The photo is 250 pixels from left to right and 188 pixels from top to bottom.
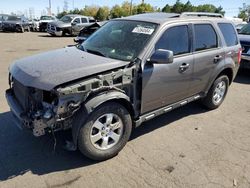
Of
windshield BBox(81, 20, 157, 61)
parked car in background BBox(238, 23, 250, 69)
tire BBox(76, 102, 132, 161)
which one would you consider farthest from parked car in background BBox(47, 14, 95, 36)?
tire BBox(76, 102, 132, 161)

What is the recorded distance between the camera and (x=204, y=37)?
16.4ft

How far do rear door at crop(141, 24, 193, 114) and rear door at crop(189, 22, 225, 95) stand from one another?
192 mm

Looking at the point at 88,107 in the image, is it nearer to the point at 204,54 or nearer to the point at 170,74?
the point at 170,74

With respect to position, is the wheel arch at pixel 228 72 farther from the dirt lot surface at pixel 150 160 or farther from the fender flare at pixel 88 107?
the fender flare at pixel 88 107

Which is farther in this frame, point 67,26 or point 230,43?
point 67,26

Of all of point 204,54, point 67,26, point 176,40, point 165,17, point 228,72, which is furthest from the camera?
point 67,26

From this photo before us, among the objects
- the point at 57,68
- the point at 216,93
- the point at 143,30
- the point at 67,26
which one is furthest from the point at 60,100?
the point at 67,26

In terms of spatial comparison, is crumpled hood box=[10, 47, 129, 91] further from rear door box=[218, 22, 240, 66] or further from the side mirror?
rear door box=[218, 22, 240, 66]

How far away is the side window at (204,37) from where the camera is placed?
4805 millimetres

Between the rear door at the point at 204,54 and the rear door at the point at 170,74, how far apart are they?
0.19 m

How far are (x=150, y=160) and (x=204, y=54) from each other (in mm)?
2231

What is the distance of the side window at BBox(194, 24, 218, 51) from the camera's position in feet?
15.8

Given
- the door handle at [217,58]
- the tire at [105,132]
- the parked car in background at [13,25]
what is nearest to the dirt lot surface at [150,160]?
the tire at [105,132]

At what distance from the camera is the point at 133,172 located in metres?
3.54
